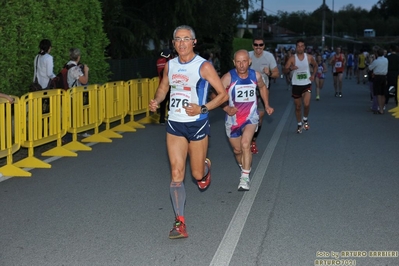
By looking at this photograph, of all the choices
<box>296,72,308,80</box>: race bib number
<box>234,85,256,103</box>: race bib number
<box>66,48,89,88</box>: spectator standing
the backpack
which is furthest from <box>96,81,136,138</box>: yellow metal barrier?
<box>234,85,256,103</box>: race bib number

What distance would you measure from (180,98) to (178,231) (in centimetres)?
119

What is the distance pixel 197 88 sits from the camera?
281 inches

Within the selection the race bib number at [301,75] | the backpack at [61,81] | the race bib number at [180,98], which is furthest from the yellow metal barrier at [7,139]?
the race bib number at [301,75]

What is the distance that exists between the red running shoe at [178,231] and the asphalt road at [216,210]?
0.08m

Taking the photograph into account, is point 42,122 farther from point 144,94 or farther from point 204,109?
point 144,94

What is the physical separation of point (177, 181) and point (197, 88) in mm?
844

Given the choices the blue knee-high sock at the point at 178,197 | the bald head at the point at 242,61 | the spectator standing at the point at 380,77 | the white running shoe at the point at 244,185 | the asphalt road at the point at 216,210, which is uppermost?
the bald head at the point at 242,61

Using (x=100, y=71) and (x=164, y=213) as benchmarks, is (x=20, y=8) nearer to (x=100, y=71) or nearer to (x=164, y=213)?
(x=100, y=71)

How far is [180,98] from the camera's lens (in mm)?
7125

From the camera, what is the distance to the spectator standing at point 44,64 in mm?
13617

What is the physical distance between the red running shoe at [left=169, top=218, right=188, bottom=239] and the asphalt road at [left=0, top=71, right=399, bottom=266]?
0.08 m

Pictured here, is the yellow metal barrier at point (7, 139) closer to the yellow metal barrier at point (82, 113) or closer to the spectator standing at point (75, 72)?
the yellow metal barrier at point (82, 113)

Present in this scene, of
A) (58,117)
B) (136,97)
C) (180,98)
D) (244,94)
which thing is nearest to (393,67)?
(136,97)

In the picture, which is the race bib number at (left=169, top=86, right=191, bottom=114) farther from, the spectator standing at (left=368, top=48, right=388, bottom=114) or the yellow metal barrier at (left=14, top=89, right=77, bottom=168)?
the spectator standing at (left=368, top=48, right=388, bottom=114)
